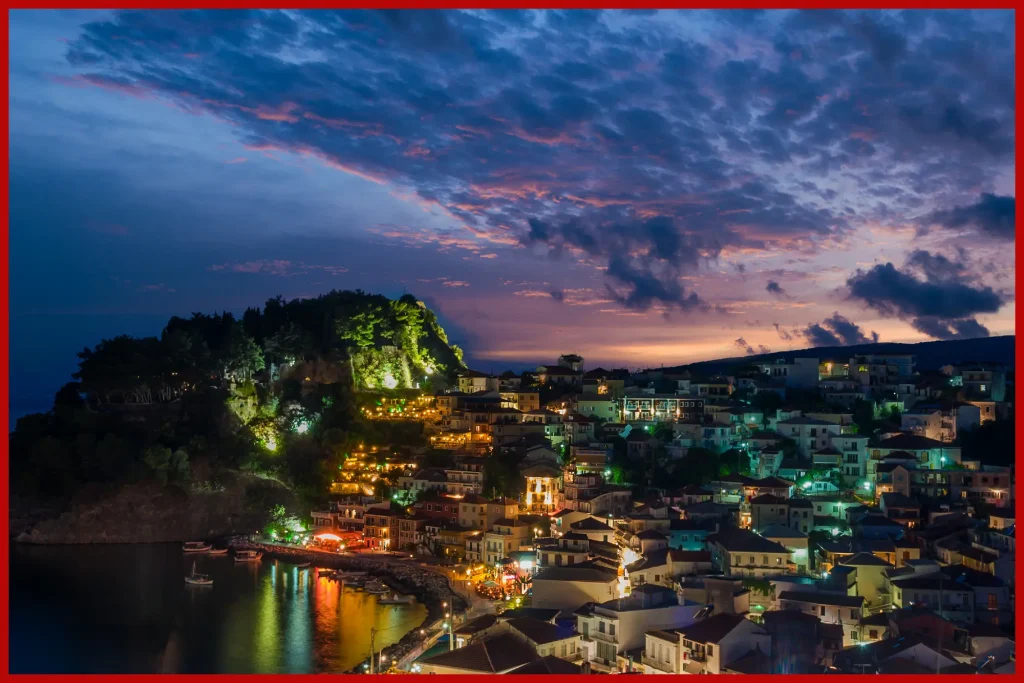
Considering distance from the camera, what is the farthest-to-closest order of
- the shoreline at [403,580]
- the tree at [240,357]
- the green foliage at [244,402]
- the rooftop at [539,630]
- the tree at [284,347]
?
the tree at [284,347], the tree at [240,357], the green foliage at [244,402], the shoreline at [403,580], the rooftop at [539,630]

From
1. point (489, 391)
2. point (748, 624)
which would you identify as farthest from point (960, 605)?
point (489, 391)

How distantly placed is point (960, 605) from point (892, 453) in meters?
7.28

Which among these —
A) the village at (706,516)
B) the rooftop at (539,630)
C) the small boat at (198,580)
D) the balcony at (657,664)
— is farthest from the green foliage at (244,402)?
the balcony at (657,664)

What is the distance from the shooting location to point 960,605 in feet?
46.8

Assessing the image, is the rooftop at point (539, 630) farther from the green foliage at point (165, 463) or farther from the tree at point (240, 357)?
the tree at point (240, 357)

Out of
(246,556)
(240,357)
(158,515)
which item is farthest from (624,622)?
(240,357)

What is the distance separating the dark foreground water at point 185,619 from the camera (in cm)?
1566

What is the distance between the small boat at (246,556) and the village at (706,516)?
1.60 meters

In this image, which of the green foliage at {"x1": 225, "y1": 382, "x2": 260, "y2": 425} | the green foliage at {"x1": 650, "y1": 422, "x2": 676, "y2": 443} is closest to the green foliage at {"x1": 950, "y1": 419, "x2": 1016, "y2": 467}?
the green foliage at {"x1": 650, "y1": 422, "x2": 676, "y2": 443}

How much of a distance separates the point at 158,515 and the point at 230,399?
14.8 ft

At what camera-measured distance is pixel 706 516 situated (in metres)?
18.6

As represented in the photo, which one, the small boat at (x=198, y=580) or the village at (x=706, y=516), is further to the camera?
the small boat at (x=198, y=580)

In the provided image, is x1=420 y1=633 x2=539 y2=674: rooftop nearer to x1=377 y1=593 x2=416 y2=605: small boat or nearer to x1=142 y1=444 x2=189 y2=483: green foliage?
x1=377 y1=593 x2=416 y2=605: small boat

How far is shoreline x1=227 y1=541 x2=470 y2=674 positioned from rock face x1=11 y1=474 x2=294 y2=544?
158 centimetres
